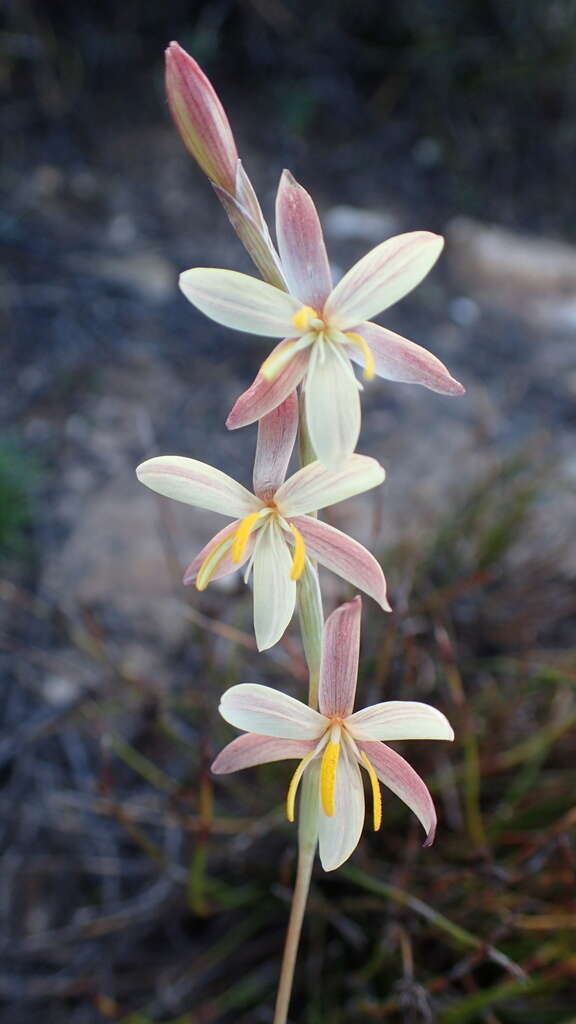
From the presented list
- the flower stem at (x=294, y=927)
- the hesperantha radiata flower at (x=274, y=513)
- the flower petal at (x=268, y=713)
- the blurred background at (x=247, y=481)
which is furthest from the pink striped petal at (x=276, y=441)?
the blurred background at (x=247, y=481)

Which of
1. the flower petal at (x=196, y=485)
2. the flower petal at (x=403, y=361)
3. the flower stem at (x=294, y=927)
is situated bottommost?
the flower stem at (x=294, y=927)

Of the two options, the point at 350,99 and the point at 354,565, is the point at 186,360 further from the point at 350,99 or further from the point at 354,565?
the point at 354,565

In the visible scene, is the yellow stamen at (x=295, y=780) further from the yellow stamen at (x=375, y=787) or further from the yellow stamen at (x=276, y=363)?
the yellow stamen at (x=276, y=363)

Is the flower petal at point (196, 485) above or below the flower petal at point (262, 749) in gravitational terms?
above

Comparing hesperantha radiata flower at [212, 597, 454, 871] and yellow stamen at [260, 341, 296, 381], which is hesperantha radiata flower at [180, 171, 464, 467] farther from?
hesperantha radiata flower at [212, 597, 454, 871]

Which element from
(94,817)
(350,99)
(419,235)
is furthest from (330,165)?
(419,235)

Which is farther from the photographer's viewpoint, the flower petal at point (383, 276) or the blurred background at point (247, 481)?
the blurred background at point (247, 481)
